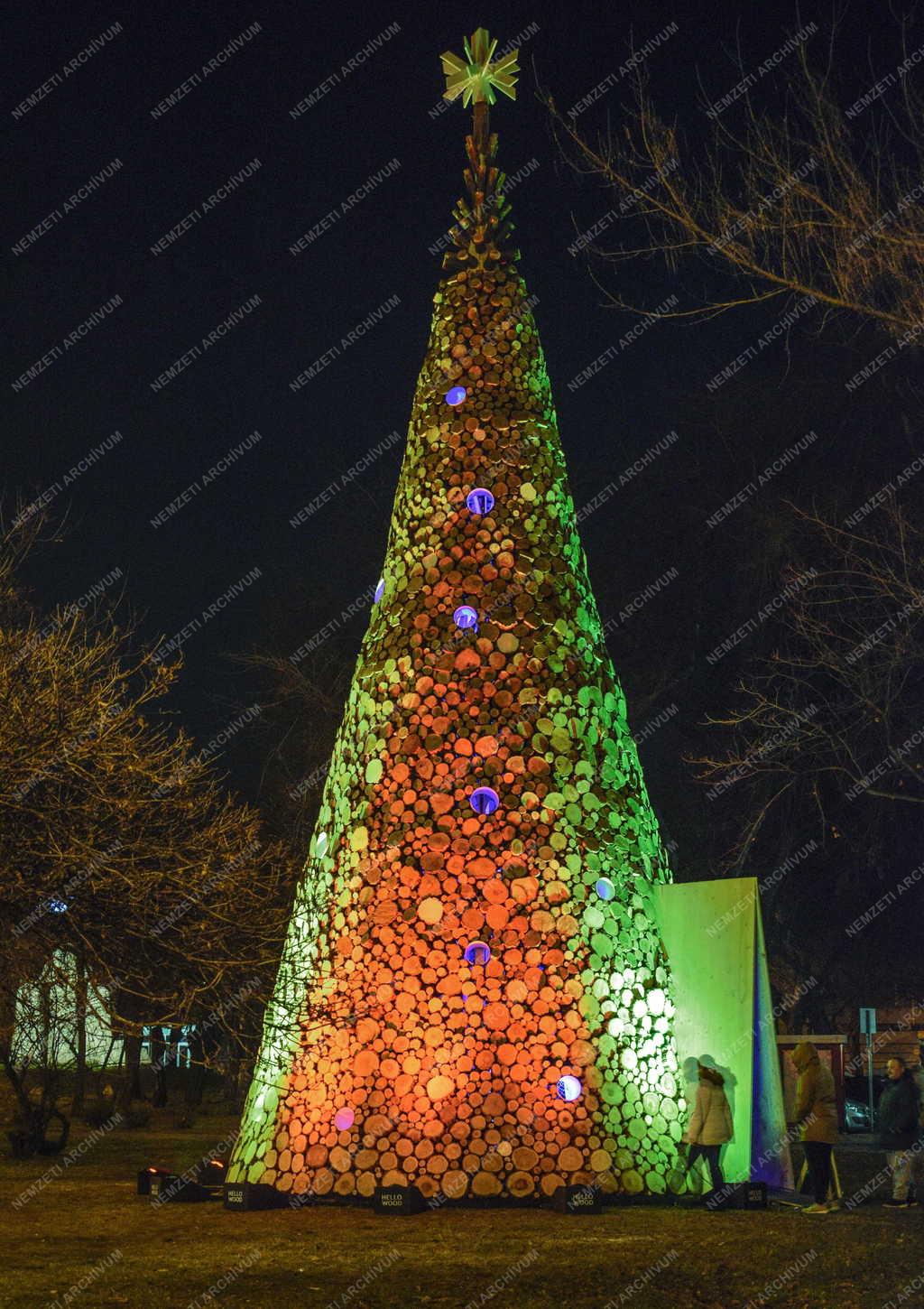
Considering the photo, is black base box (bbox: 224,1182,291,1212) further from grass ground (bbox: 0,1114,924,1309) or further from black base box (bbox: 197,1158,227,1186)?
black base box (bbox: 197,1158,227,1186)

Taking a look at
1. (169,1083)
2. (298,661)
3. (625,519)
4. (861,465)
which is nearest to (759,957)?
(861,465)

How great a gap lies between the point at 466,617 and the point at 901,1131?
5.34 metres

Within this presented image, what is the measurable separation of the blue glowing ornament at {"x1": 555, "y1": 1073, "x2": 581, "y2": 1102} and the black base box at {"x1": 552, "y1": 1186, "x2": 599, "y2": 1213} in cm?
65

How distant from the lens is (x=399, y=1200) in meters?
10.6

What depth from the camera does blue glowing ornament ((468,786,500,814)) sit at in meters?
11.8

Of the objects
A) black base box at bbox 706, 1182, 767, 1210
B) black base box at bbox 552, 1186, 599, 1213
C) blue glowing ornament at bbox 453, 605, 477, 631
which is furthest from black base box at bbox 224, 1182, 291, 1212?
blue glowing ornament at bbox 453, 605, 477, 631

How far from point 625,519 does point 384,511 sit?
435cm

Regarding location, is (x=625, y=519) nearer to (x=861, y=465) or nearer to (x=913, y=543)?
(x=861, y=465)

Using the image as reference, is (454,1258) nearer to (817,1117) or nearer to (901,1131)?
(817,1117)

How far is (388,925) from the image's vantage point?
11656 millimetres

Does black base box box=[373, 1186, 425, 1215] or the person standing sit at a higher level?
the person standing

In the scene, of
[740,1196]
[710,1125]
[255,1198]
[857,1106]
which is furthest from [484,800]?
[857,1106]

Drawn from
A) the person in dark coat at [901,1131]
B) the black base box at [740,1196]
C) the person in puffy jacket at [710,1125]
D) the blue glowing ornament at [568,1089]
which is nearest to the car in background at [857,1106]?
the person in dark coat at [901,1131]

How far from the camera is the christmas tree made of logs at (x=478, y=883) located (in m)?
11.1
